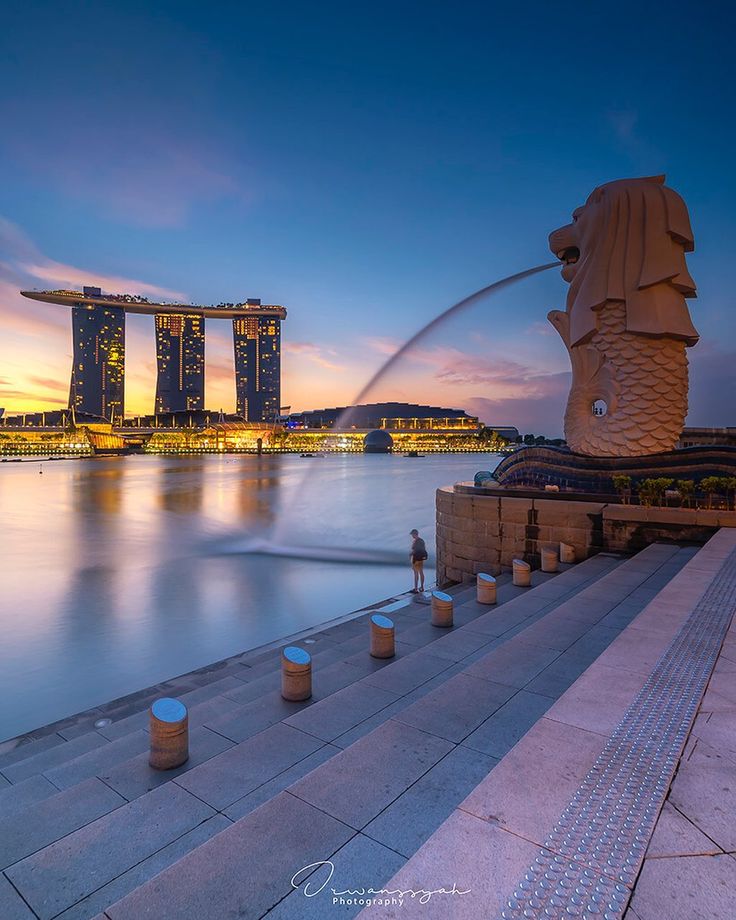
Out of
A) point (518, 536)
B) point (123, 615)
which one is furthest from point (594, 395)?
point (123, 615)

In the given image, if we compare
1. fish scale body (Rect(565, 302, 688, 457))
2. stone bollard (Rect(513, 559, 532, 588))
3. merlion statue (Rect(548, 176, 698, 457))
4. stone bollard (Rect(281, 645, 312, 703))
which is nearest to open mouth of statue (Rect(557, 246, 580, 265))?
merlion statue (Rect(548, 176, 698, 457))

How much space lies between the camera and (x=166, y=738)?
14.3ft

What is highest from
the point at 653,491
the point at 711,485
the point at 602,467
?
the point at 602,467

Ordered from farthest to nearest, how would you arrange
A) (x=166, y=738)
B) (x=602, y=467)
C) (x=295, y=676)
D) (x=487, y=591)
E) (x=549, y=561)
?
(x=602, y=467), (x=549, y=561), (x=487, y=591), (x=295, y=676), (x=166, y=738)

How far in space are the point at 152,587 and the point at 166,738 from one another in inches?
489

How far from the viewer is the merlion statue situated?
1878 cm

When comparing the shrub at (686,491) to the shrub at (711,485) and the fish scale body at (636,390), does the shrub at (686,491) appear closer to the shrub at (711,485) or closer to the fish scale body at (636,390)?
the shrub at (711,485)

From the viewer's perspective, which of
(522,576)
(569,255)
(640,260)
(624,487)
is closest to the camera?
(522,576)

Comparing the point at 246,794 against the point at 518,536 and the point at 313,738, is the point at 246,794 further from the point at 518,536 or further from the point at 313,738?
the point at 518,536

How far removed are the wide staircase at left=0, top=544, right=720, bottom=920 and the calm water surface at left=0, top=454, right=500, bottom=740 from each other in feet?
8.69

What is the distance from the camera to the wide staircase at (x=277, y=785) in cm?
246

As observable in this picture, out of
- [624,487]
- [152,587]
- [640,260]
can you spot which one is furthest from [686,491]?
[152,587]

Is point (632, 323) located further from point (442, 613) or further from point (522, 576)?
point (442, 613)

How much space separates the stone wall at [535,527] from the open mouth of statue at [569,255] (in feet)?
46.0
